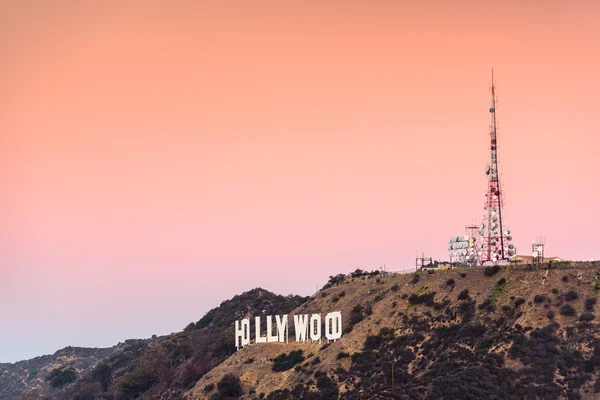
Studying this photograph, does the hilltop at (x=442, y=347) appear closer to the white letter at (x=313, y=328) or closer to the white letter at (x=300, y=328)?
the white letter at (x=300, y=328)

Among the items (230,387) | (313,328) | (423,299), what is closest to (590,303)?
(423,299)

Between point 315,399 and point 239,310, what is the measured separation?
87.0 m

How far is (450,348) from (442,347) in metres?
1.59

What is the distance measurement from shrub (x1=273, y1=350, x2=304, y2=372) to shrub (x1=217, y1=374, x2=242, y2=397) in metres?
5.55

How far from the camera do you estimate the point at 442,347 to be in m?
84.2

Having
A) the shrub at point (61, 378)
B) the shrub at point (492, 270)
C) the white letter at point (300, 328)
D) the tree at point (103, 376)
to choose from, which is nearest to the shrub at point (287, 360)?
the white letter at point (300, 328)

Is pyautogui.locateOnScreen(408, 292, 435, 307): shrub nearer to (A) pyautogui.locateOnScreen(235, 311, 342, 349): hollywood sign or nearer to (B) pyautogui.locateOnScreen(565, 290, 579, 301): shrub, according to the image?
(A) pyautogui.locateOnScreen(235, 311, 342, 349): hollywood sign

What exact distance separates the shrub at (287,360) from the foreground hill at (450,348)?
19cm

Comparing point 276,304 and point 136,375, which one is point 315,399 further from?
point 276,304

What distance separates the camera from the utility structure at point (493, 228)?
98.7m

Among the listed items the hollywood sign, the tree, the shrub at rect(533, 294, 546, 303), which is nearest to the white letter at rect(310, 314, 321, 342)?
the hollywood sign

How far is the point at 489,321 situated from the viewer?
8506 centimetres

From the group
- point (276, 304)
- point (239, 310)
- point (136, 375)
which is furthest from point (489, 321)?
point (239, 310)

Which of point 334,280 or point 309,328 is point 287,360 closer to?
point 309,328
